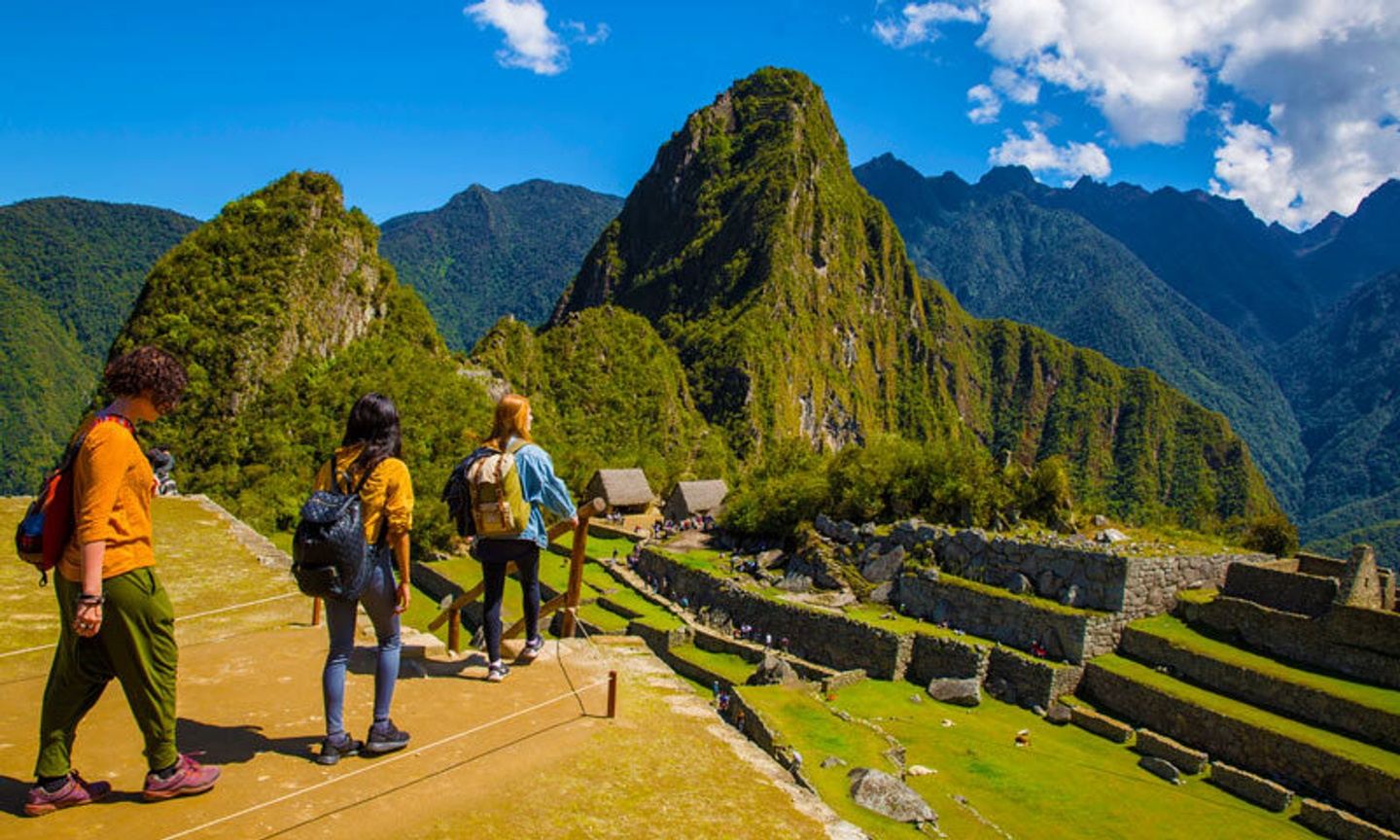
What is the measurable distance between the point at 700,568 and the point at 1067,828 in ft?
63.3

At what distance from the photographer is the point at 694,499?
48312mm

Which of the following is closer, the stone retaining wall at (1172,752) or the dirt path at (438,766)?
the dirt path at (438,766)

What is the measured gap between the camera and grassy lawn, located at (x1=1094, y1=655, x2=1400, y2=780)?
15.8 m

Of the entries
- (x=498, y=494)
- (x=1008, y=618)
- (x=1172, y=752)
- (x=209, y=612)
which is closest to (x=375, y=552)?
(x=498, y=494)

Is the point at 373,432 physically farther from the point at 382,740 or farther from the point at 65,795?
the point at 65,795

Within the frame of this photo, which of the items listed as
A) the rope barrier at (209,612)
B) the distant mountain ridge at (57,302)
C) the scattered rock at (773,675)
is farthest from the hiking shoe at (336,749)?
the distant mountain ridge at (57,302)

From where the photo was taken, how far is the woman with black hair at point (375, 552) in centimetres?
513

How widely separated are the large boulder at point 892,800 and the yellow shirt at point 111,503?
8508 millimetres

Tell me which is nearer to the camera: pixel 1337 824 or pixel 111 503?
pixel 111 503

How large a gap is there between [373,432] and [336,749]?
1.94 meters

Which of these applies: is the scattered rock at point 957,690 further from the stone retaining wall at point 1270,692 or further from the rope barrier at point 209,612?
the rope barrier at point 209,612

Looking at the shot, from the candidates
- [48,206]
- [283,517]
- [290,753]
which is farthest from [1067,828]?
[48,206]

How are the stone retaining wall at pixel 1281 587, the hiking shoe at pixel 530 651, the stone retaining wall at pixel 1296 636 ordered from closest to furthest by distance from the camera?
the hiking shoe at pixel 530 651 → the stone retaining wall at pixel 1296 636 → the stone retaining wall at pixel 1281 587

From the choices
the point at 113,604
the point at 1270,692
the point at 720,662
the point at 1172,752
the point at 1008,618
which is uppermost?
the point at 113,604
